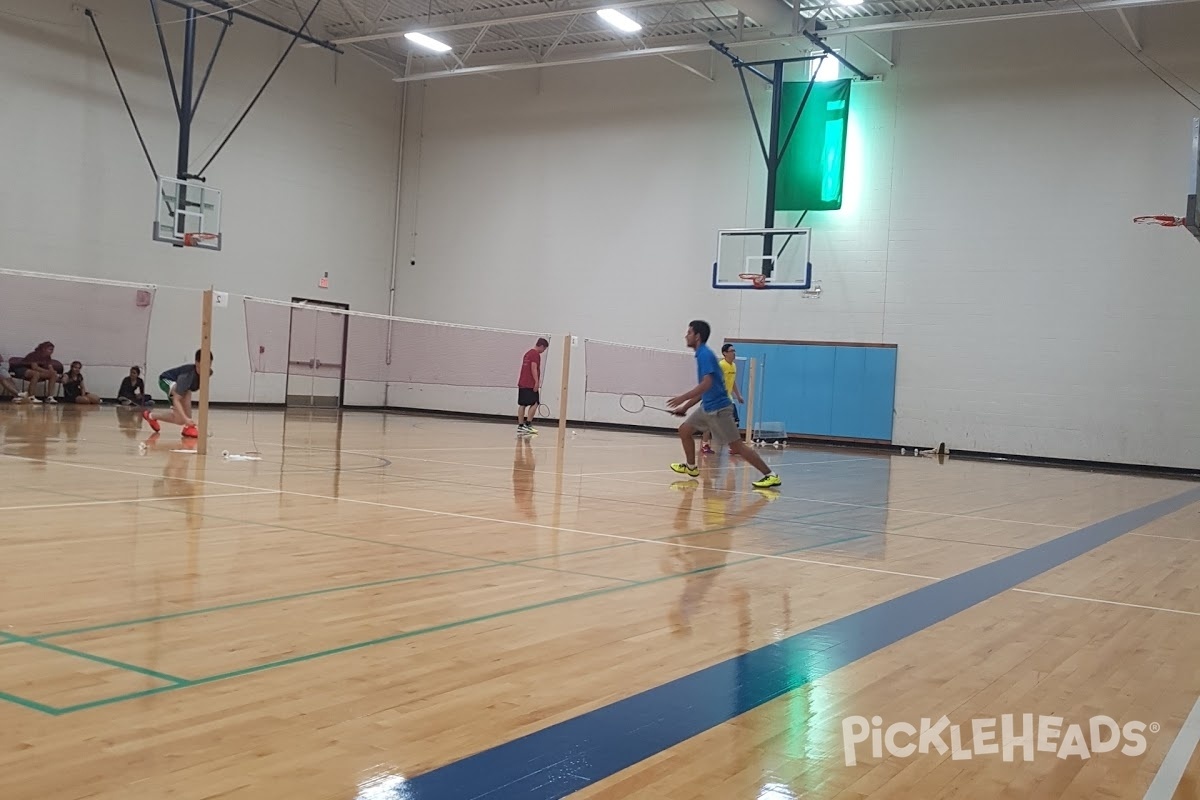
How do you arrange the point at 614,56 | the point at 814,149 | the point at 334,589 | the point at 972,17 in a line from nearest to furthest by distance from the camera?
the point at 334,589 → the point at 972,17 → the point at 814,149 → the point at 614,56

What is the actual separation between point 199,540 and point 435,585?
1.73 meters

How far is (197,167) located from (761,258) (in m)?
12.0

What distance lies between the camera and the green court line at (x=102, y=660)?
11.5 feet

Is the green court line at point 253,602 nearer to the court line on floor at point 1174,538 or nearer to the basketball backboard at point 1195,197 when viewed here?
the court line on floor at point 1174,538

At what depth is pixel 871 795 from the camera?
2814 millimetres

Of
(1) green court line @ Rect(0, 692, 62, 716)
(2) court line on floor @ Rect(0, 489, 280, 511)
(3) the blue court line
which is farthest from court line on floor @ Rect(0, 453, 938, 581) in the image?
(1) green court line @ Rect(0, 692, 62, 716)

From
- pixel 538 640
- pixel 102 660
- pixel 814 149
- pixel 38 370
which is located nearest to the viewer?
pixel 102 660

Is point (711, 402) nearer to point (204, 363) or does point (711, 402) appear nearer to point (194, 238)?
point (204, 363)

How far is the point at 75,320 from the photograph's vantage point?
1911 centimetres

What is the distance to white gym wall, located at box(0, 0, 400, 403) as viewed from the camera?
20.1 meters

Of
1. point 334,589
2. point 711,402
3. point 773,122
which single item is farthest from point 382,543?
point 773,122

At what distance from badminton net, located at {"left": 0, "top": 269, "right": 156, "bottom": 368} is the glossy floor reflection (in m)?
10.4

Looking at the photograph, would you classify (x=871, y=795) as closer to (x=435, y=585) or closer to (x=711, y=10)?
(x=435, y=585)

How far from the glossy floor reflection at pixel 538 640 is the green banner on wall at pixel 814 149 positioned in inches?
546
